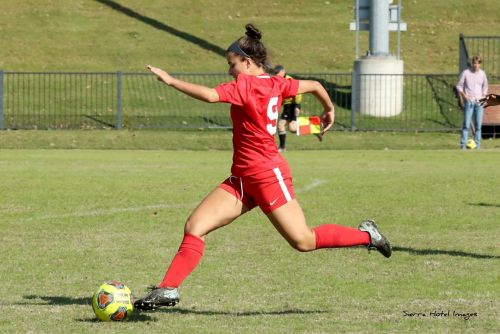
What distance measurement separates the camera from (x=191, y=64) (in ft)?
116

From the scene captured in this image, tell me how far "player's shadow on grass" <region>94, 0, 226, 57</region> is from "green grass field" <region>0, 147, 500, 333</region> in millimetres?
17242

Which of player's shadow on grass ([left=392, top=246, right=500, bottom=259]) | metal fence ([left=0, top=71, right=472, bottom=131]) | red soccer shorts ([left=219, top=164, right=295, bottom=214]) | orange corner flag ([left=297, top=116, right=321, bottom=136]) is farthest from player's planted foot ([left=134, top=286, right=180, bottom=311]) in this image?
metal fence ([left=0, top=71, right=472, bottom=131])

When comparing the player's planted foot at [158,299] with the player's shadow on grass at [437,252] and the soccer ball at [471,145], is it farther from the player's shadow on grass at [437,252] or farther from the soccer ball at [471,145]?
the soccer ball at [471,145]

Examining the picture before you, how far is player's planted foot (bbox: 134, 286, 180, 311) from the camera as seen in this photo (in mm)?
7730

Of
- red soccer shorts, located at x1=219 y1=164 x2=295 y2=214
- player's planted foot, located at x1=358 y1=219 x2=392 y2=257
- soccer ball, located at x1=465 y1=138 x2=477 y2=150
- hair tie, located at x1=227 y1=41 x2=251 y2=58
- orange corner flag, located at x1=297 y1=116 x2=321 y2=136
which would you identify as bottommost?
soccer ball, located at x1=465 y1=138 x2=477 y2=150

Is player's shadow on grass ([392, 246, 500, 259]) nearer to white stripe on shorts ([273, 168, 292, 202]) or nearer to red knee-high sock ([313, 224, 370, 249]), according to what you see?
red knee-high sock ([313, 224, 370, 249])

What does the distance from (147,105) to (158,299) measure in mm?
23347

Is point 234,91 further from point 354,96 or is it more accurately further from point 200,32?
point 200,32

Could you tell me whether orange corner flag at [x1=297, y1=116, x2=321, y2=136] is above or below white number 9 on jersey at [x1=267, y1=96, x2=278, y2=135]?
below

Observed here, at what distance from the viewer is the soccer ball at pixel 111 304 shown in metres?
7.83

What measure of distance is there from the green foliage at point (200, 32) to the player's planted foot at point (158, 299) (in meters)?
26.6

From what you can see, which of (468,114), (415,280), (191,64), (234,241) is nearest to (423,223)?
(234,241)

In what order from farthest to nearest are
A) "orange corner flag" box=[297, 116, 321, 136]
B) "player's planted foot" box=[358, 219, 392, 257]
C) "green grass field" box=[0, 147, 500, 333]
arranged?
"orange corner flag" box=[297, 116, 321, 136] < "player's planted foot" box=[358, 219, 392, 257] < "green grass field" box=[0, 147, 500, 333]

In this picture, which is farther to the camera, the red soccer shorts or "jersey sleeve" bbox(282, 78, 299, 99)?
"jersey sleeve" bbox(282, 78, 299, 99)
